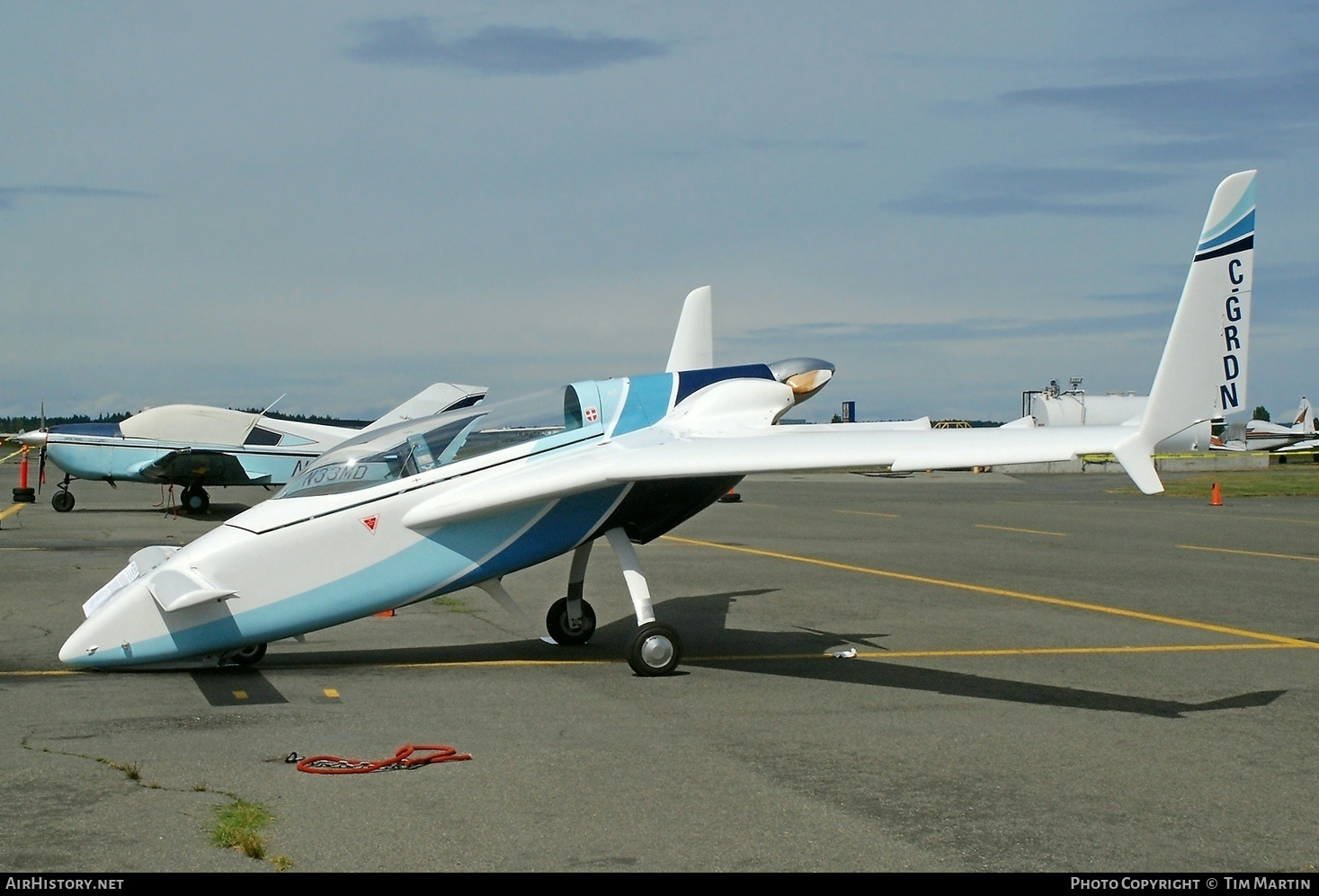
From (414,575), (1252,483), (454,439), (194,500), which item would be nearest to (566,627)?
(414,575)

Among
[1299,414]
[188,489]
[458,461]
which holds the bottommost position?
[1299,414]

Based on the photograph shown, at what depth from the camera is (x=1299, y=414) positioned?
7988cm

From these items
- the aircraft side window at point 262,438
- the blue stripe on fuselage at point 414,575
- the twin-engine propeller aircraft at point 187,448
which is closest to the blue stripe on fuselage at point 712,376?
the blue stripe on fuselage at point 414,575

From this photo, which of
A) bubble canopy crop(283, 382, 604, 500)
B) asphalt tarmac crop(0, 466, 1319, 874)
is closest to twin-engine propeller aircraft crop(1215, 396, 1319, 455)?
asphalt tarmac crop(0, 466, 1319, 874)

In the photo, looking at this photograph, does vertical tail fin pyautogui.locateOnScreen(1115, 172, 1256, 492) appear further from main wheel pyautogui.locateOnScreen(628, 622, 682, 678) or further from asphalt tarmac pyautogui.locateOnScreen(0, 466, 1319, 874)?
main wheel pyautogui.locateOnScreen(628, 622, 682, 678)

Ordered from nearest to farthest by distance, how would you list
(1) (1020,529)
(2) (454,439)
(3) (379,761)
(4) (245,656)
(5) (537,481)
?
(3) (379,761)
(5) (537,481)
(4) (245,656)
(2) (454,439)
(1) (1020,529)

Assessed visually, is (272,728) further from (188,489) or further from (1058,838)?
(188,489)

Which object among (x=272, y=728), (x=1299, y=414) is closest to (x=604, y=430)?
(x=272, y=728)

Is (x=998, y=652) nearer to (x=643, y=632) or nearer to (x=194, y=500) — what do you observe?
(x=643, y=632)

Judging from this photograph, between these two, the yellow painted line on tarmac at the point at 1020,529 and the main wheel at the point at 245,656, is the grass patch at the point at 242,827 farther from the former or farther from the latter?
the yellow painted line on tarmac at the point at 1020,529

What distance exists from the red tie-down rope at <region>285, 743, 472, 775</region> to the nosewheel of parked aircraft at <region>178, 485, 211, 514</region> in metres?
24.6

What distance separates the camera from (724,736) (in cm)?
729

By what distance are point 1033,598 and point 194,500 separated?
22.1 metres
